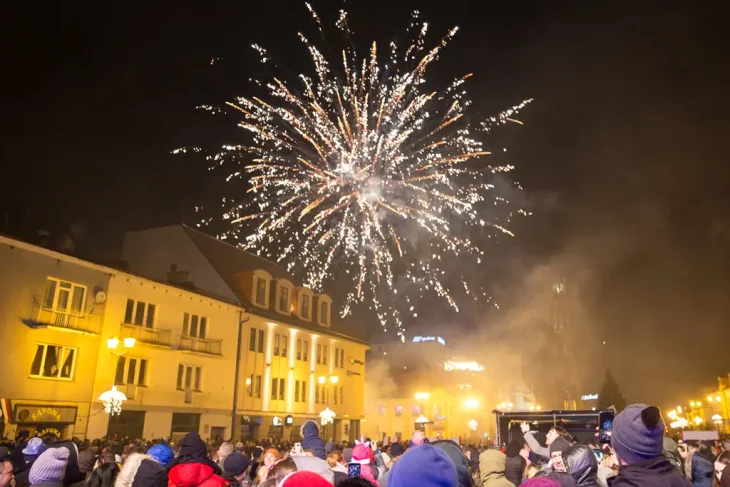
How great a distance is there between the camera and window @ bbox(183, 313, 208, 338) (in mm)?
28362

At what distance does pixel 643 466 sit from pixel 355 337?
4350cm

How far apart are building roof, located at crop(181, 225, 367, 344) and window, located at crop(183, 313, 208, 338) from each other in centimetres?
362

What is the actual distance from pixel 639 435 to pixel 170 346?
26.4 m

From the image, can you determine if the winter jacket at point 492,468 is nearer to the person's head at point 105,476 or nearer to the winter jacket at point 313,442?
the winter jacket at point 313,442

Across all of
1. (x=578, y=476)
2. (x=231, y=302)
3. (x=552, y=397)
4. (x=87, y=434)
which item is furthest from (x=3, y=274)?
(x=552, y=397)

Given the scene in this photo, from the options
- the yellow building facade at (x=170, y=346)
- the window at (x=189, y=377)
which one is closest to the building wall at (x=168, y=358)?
the yellow building facade at (x=170, y=346)

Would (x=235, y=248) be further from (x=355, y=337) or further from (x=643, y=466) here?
(x=643, y=466)

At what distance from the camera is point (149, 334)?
25766 millimetres

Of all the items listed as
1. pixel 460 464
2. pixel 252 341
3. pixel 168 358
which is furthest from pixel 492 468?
pixel 252 341

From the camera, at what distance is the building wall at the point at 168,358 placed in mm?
23656

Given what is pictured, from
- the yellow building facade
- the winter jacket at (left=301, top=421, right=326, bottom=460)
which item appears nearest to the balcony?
the yellow building facade

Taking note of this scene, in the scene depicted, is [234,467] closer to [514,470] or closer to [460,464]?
[460,464]

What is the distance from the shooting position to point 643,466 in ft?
10.3

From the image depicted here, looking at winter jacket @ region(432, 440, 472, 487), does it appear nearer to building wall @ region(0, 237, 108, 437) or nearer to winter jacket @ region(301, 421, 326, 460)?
winter jacket @ region(301, 421, 326, 460)
